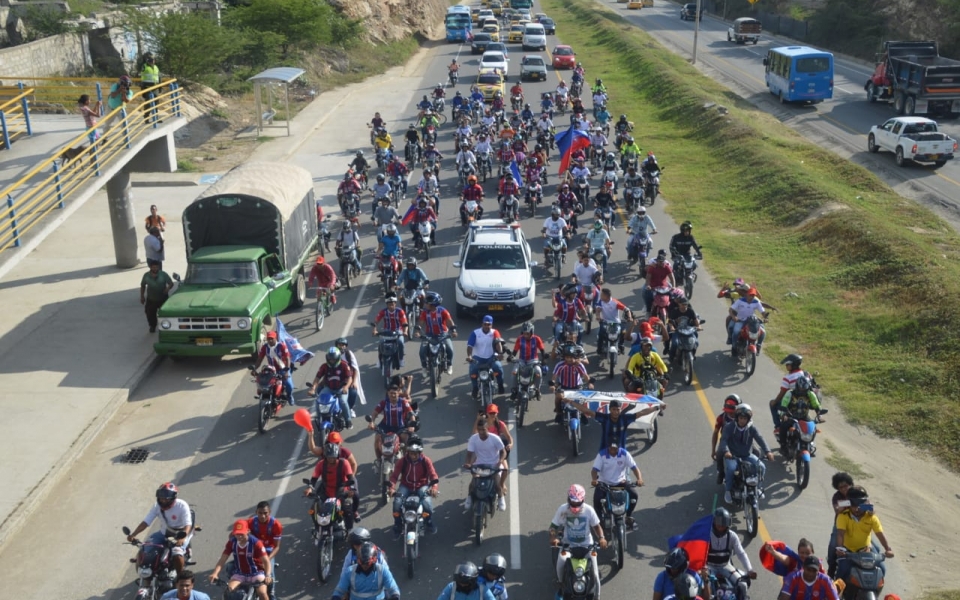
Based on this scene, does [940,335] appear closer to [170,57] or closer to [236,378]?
[236,378]

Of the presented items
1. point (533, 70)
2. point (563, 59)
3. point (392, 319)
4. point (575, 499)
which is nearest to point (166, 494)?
point (575, 499)

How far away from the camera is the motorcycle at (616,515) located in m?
12.0

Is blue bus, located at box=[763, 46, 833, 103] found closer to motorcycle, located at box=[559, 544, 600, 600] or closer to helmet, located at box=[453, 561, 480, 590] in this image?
motorcycle, located at box=[559, 544, 600, 600]

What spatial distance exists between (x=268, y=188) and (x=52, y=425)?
7.25 meters

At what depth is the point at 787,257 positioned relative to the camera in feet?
82.5

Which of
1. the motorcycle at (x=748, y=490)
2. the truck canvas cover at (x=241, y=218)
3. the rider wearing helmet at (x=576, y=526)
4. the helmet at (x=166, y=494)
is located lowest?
the motorcycle at (x=748, y=490)

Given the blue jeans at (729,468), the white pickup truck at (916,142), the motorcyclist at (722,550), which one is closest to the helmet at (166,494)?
the motorcyclist at (722,550)

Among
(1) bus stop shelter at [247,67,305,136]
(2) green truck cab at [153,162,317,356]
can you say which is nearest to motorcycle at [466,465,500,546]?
(2) green truck cab at [153,162,317,356]

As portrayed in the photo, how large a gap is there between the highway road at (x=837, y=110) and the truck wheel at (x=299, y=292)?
18.3 meters

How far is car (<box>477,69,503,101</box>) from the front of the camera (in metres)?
48.4

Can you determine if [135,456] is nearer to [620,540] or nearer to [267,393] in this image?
[267,393]

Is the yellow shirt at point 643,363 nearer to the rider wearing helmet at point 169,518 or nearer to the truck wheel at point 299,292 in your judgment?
the rider wearing helmet at point 169,518

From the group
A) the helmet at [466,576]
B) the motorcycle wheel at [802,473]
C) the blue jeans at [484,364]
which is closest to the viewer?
the helmet at [466,576]

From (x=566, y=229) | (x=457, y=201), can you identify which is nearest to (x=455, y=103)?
(x=457, y=201)
